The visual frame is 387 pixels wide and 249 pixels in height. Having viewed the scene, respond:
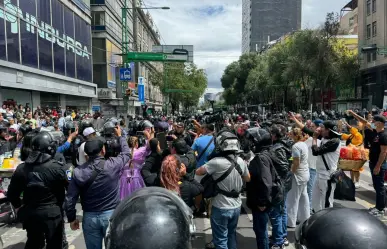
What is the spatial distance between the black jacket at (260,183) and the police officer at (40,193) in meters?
2.22

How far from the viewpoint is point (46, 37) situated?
826 inches

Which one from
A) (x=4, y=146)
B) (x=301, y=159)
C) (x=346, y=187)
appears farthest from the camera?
(x=4, y=146)

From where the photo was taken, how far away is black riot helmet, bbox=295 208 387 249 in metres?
1.59

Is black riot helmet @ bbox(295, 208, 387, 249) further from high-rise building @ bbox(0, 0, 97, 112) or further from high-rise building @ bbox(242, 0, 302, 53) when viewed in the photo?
high-rise building @ bbox(242, 0, 302, 53)

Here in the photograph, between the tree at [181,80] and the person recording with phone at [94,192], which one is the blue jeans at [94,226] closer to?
the person recording with phone at [94,192]

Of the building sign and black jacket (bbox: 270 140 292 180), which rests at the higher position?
the building sign

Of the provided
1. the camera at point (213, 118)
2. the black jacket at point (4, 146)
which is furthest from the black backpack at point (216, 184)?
the black jacket at point (4, 146)

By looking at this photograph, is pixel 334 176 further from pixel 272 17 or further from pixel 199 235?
pixel 272 17

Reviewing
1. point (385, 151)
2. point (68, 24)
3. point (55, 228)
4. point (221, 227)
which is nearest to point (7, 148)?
point (55, 228)

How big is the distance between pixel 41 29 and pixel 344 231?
22.1 meters

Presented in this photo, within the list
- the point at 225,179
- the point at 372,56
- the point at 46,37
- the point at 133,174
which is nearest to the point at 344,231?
the point at 225,179

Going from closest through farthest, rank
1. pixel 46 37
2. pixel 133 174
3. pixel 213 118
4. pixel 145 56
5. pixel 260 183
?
pixel 260 183, pixel 133 174, pixel 213 118, pixel 46 37, pixel 145 56

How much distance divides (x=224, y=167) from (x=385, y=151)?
3.68 metres

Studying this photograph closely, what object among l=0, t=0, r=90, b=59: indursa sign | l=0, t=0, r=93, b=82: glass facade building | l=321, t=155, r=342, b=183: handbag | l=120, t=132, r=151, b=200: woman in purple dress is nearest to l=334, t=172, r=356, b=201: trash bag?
l=321, t=155, r=342, b=183: handbag
